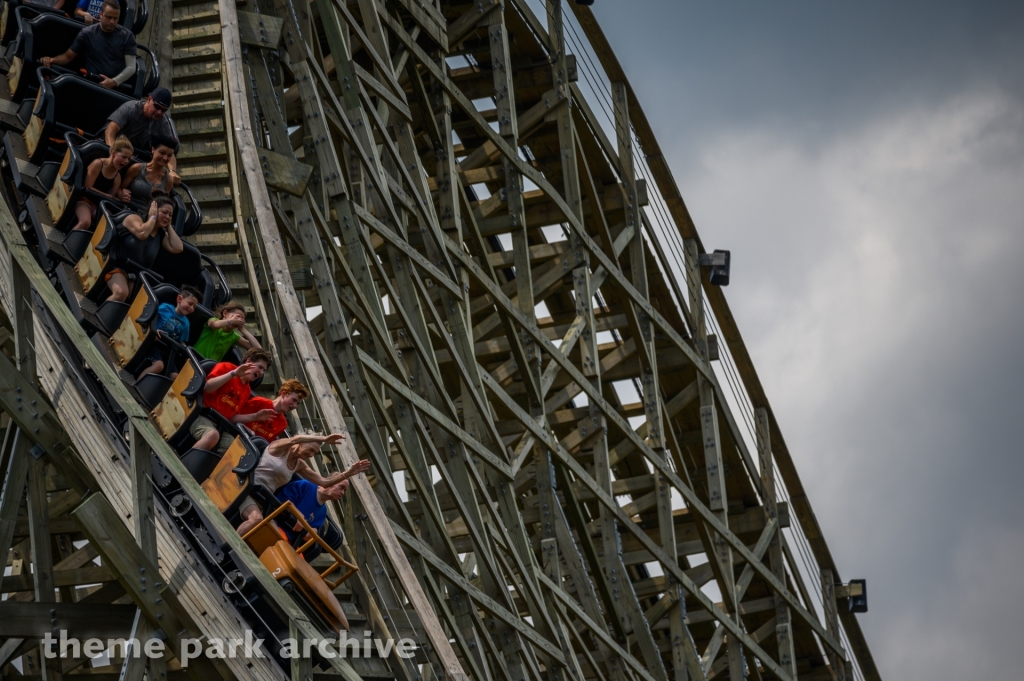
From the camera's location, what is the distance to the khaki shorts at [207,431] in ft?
23.1

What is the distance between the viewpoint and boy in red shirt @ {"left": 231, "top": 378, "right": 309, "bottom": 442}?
7.17 metres

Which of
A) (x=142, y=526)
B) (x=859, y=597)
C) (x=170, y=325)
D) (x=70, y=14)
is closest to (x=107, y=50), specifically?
(x=70, y=14)

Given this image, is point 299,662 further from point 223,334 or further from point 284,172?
point 284,172

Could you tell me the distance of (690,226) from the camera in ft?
47.5

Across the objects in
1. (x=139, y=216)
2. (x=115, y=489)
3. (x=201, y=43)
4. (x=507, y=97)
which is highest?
(x=507, y=97)

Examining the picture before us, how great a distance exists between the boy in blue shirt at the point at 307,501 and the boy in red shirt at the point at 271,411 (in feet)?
1.32

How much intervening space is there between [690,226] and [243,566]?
9003 millimetres

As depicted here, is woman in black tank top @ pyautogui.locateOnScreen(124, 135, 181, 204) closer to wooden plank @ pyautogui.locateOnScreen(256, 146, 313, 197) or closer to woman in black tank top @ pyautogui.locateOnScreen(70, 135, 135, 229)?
woman in black tank top @ pyautogui.locateOnScreen(70, 135, 135, 229)

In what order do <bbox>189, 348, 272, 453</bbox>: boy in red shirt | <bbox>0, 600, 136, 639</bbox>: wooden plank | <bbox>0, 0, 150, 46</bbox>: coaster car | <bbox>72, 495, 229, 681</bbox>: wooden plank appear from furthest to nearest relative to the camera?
<bbox>0, 0, 150, 46</bbox>: coaster car, <bbox>189, 348, 272, 453</bbox>: boy in red shirt, <bbox>0, 600, 136, 639</bbox>: wooden plank, <bbox>72, 495, 229, 681</bbox>: wooden plank

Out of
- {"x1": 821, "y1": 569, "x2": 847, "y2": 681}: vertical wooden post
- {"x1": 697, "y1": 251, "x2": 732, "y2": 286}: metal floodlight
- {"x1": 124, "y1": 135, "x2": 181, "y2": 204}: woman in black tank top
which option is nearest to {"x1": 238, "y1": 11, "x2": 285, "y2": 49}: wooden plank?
{"x1": 124, "y1": 135, "x2": 181, "y2": 204}: woman in black tank top

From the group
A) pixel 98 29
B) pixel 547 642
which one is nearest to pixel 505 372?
pixel 547 642

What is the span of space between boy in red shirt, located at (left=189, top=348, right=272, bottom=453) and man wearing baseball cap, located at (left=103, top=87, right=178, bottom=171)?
1714 mm

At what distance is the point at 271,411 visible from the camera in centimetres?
735

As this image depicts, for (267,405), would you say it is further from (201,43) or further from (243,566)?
(201,43)
